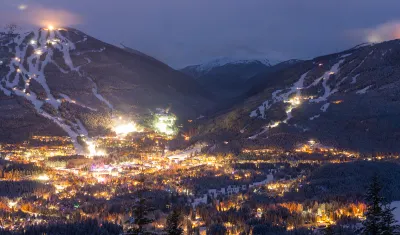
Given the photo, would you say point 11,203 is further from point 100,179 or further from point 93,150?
point 93,150

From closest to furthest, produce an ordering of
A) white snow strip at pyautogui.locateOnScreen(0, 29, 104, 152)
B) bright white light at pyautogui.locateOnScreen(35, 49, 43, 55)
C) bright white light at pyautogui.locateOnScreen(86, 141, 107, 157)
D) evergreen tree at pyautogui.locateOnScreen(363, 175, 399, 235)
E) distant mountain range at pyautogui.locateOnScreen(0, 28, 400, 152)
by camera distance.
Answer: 1. evergreen tree at pyautogui.locateOnScreen(363, 175, 399, 235)
2. bright white light at pyautogui.locateOnScreen(86, 141, 107, 157)
3. distant mountain range at pyautogui.locateOnScreen(0, 28, 400, 152)
4. white snow strip at pyautogui.locateOnScreen(0, 29, 104, 152)
5. bright white light at pyautogui.locateOnScreen(35, 49, 43, 55)

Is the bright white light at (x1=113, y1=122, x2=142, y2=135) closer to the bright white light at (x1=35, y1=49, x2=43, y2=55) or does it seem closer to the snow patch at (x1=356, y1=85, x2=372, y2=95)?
the bright white light at (x1=35, y1=49, x2=43, y2=55)

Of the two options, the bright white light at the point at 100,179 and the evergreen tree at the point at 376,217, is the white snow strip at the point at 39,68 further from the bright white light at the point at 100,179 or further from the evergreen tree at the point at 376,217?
the evergreen tree at the point at 376,217

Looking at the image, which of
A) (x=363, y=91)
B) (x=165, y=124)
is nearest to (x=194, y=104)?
(x=165, y=124)

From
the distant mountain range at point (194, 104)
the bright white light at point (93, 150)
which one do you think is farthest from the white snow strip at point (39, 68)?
the bright white light at point (93, 150)

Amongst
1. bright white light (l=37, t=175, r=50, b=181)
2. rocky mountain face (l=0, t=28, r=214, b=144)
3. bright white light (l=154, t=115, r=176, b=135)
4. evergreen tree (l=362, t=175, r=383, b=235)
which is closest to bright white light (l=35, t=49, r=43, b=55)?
rocky mountain face (l=0, t=28, r=214, b=144)

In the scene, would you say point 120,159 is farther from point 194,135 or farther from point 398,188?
point 398,188
